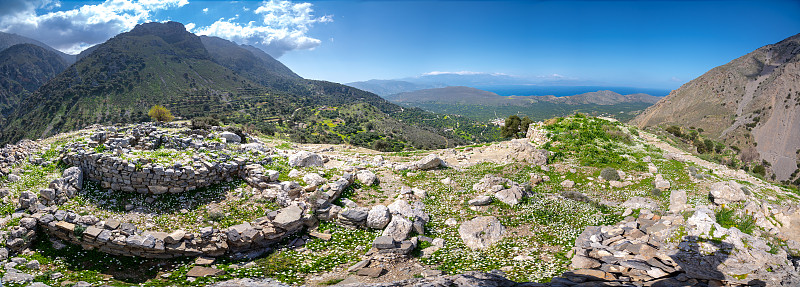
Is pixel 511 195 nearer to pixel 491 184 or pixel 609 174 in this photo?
pixel 491 184

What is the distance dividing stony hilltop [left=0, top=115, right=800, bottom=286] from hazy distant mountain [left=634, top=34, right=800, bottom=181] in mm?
98055

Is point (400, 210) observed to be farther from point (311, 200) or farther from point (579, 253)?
point (579, 253)

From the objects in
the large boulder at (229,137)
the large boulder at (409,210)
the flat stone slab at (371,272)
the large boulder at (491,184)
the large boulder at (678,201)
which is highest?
the large boulder at (229,137)

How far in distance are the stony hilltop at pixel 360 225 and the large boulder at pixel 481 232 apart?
0.17ft

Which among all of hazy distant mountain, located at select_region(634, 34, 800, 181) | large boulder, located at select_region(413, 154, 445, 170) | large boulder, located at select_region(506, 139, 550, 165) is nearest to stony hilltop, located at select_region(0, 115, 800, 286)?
large boulder, located at select_region(413, 154, 445, 170)

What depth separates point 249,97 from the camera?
15362 centimetres

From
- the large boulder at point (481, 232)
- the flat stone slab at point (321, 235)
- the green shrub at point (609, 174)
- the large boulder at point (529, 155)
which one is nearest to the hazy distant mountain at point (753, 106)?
the green shrub at point (609, 174)

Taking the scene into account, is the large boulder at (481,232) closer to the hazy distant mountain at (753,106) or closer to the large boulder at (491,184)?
the large boulder at (491,184)

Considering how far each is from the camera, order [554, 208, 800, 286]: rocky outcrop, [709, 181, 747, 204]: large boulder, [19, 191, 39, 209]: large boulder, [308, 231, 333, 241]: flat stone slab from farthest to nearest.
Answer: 1. [709, 181, 747, 204]: large boulder
2. [308, 231, 333, 241]: flat stone slab
3. [19, 191, 39, 209]: large boulder
4. [554, 208, 800, 286]: rocky outcrop

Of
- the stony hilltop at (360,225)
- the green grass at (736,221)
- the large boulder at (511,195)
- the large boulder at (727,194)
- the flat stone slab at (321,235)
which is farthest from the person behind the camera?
the large boulder at (511,195)

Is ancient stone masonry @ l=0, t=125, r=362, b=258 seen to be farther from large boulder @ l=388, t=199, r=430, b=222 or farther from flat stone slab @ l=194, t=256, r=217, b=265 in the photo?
large boulder @ l=388, t=199, r=430, b=222

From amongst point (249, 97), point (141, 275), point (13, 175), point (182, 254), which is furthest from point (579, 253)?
point (249, 97)

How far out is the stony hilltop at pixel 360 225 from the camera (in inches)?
321

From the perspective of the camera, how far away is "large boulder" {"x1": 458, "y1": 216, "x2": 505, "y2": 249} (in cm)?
1038
